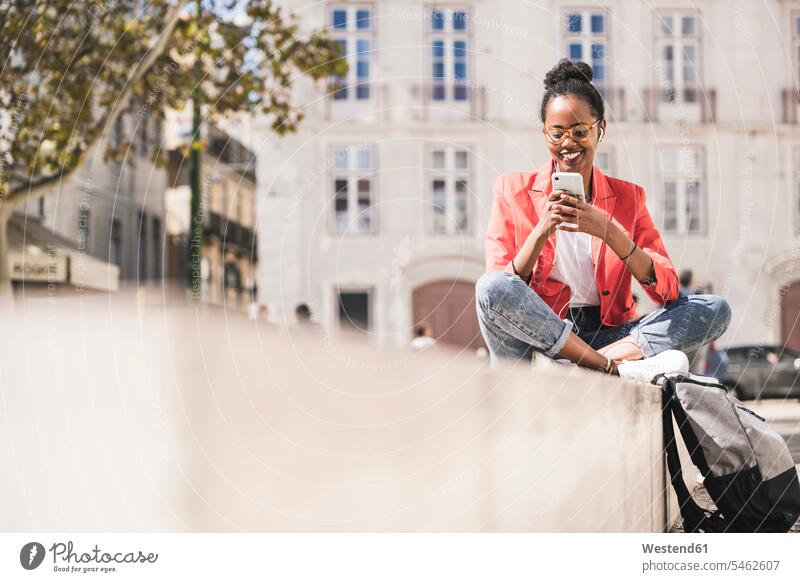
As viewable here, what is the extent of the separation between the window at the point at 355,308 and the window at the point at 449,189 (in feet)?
1.54

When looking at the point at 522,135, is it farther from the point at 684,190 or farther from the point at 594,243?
the point at 684,190

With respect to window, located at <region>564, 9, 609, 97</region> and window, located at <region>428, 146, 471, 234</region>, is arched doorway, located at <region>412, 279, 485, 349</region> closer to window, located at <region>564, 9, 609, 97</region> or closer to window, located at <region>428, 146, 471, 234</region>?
window, located at <region>428, 146, 471, 234</region>

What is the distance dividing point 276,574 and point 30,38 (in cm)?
320

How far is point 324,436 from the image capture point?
58.3 inches

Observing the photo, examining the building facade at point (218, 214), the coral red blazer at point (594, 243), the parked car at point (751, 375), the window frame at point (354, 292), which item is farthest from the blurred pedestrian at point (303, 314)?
the parked car at point (751, 375)

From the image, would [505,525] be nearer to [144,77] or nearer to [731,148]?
[731,148]

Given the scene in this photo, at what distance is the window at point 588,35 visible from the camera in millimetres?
2580

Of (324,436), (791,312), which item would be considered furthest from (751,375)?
(324,436)

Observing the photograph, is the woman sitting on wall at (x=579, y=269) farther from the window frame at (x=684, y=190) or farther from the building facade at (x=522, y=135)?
the window frame at (x=684, y=190)

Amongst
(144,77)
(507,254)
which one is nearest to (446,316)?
(507,254)

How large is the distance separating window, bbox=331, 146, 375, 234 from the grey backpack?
2302 mm

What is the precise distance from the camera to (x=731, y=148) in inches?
126

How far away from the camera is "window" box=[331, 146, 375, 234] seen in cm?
412

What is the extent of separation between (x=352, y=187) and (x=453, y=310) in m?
1.10
